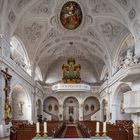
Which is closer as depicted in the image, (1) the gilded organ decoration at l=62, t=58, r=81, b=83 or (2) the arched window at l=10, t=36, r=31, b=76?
(2) the arched window at l=10, t=36, r=31, b=76

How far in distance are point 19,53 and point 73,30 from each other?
4.78m

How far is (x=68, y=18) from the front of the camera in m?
20.6

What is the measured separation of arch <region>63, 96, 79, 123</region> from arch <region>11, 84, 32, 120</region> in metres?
11.3

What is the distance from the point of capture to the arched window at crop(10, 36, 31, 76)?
21445 millimetres

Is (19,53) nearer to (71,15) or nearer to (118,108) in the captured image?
(71,15)

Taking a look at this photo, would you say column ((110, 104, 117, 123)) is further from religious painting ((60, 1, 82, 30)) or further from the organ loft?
religious painting ((60, 1, 82, 30))

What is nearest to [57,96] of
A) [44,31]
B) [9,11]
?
[44,31]

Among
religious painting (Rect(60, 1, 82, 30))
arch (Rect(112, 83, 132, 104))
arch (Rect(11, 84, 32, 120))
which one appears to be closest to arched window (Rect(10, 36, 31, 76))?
arch (Rect(11, 84, 32, 120))

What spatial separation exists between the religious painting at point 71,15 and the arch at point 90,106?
14.3 m

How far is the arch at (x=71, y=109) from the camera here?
3394cm

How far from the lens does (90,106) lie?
112 ft

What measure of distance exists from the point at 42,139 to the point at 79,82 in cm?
2529

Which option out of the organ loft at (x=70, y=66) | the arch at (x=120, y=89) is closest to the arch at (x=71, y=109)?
the organ loft at (x=70, y=66)

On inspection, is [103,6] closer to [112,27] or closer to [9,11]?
[112,27]
